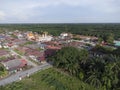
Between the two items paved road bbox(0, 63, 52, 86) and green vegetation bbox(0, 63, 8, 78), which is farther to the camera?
green vegetation bbox(0, 63, 8, 78)

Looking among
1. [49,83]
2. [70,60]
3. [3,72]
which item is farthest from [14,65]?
[70,60]

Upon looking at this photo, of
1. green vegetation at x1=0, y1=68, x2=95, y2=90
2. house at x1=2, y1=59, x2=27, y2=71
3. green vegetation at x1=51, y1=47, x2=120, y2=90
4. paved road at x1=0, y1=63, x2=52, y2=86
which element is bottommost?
paved road at x1=0, y1=63, x2=52, y2=86

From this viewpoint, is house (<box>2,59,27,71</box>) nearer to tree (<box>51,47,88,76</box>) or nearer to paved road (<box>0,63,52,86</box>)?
paved road (<box>0,63,52,86</box>)

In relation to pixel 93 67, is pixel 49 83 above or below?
below

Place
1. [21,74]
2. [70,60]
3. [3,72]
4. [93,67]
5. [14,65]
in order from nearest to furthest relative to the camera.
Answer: [93,67] → [70,60] → [3,72] → [21,74] → [14,65]

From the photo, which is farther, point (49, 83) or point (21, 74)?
point (21, 74)

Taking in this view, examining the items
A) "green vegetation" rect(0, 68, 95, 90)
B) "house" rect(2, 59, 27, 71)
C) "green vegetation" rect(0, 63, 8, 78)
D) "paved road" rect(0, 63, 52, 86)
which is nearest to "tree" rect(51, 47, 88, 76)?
"green vegetation" rect(0, 68, 95, 90)

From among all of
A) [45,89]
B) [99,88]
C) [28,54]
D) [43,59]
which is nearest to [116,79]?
[99,88]

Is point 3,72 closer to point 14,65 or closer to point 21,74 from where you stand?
point 21,74

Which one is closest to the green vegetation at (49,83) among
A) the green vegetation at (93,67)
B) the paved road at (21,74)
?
the green vegetation at (93,67)
